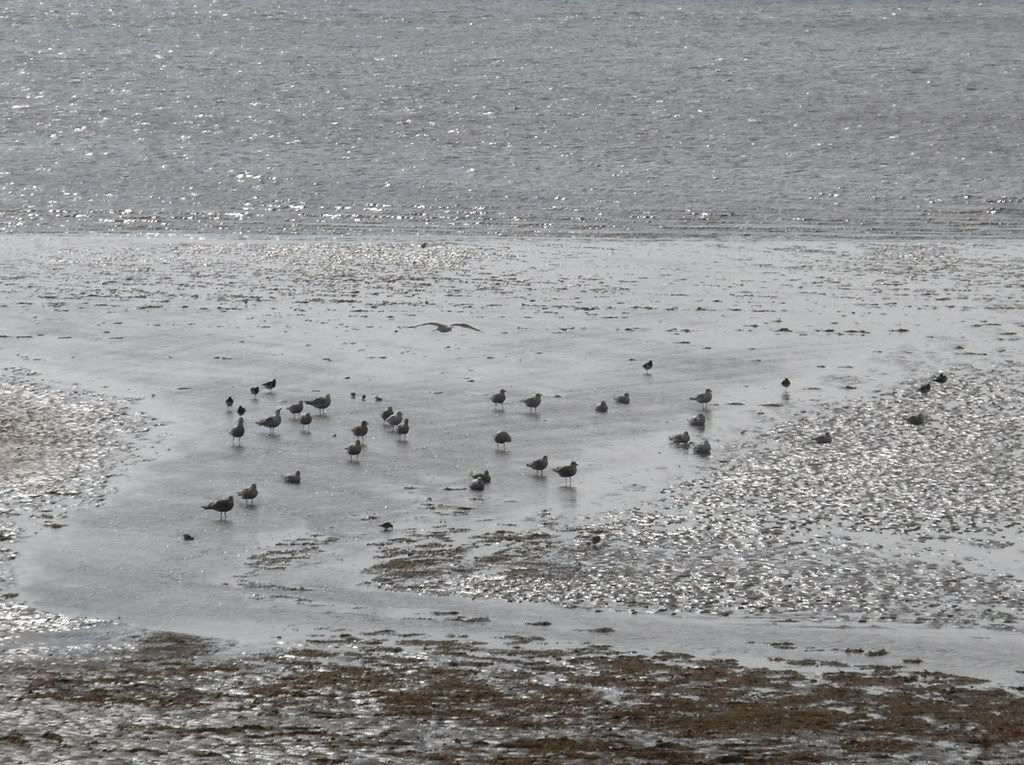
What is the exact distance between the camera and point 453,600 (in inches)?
550

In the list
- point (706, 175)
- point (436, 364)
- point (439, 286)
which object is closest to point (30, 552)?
point (436, 364)

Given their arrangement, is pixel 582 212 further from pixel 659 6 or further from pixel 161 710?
pixel 659 6

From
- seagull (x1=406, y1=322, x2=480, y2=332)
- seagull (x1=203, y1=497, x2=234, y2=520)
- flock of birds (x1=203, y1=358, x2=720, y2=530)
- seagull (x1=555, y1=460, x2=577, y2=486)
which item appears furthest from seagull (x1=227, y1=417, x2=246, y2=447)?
seagull (x1=406, y1=322, x2=480, y2=332)

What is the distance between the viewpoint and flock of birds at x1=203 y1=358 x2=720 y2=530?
17.0m

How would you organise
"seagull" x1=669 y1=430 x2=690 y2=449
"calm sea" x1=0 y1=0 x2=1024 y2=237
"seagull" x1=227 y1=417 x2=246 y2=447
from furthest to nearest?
"calm sea" x1=0 y1=0 x2=1024 y2=237 → "seagull" x1=227 y1=417 x2=246 y2=447 → "seagull" x1=669 y1=430 x2=690 y2=449

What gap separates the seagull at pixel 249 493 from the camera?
1684 cm

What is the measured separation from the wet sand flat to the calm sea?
13.4 metres

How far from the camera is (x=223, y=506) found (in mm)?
16328

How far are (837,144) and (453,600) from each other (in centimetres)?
4124

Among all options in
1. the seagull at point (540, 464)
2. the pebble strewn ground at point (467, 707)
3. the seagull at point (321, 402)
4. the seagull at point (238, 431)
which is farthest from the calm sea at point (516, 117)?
the pebble strewn ground at point (467, 707)

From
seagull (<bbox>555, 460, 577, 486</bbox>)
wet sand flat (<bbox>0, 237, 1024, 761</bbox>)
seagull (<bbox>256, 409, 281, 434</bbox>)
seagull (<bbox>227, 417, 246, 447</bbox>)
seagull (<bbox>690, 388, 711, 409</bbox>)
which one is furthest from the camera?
seagull (<bbox>690, 388, 711, 409</bbox>)

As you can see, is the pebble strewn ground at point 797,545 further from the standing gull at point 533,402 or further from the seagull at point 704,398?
the standing gull at point 533,402

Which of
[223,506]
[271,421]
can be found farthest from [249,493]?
[271,421]

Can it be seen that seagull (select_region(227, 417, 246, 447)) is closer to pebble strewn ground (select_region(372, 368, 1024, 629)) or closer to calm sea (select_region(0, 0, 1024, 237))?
pebble strewn ground (select_region(372, 368, 1024, 629))
